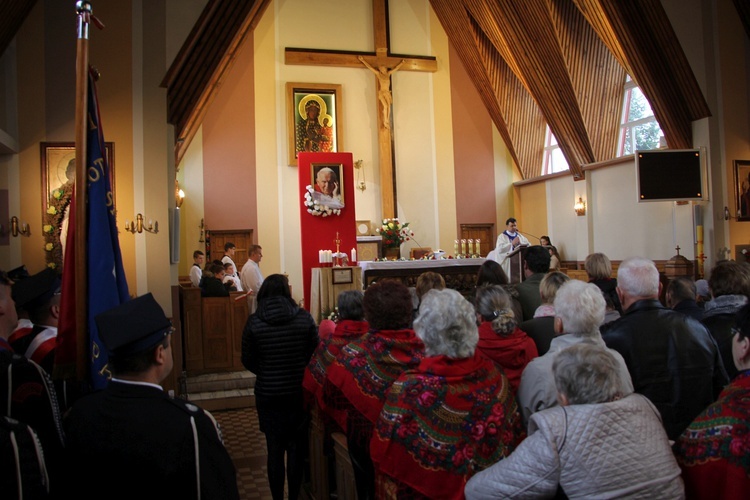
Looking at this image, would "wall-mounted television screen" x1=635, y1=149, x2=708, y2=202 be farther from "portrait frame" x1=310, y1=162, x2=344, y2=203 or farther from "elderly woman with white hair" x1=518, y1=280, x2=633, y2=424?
"elderly woman with white hair" x1=518, y1=280, x2=633, y2=424

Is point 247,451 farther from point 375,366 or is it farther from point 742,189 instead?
point 742,189

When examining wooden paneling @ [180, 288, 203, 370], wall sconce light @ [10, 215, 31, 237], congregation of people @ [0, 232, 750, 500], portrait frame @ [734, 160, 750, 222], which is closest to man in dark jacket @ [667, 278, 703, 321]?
congregation of people @ [0, 232, 750, 500]

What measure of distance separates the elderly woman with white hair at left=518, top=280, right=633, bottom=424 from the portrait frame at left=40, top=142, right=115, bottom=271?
5547 millimetres

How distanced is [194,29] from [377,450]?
6.53 m

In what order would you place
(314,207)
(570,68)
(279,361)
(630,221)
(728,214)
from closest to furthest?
(279,361) < (314,207) < (728,214) < (570,68) < (630,221)

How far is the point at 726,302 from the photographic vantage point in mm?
3236

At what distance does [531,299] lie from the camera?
4152mm

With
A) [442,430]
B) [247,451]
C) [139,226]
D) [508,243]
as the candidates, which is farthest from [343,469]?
[508,243]

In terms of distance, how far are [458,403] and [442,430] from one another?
0.10 meters

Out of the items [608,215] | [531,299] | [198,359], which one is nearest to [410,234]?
[608,215]

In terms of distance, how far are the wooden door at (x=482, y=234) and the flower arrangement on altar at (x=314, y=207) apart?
5.43m

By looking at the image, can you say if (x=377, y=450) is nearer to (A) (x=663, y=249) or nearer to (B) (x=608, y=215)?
(A) (x=663, y=249)

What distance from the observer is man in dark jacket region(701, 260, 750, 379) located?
3.09 metres

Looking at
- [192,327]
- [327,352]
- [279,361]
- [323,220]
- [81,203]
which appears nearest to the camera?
[81,203]
